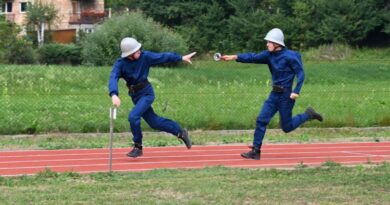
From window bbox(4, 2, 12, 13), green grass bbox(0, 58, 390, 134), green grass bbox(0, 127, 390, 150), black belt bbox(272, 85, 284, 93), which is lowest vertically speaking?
window bbox(4, 2, 12, 13)

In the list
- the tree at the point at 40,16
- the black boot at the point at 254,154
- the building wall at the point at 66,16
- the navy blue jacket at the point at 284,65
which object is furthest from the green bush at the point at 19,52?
the navy blue jacket at the point at 284,65

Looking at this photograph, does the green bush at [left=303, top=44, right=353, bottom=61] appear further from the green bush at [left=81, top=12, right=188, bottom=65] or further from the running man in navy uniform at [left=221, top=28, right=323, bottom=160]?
the running man in navy uniform at [left=221, top=28, right=323, bottom=160]

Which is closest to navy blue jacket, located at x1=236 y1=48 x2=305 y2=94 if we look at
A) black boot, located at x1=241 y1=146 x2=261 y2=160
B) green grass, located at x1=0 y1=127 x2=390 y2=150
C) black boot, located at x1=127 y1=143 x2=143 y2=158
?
black boot, located at x1=241 y1=146 x2=261 y2=160

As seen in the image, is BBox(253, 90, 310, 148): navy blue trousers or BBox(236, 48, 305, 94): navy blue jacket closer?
BBox(236, 48, 305, 94): navy blue jacket

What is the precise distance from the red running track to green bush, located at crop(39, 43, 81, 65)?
42371 mm

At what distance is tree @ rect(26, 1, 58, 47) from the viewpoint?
234 feet

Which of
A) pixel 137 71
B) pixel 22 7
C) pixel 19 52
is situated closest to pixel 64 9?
pixel 22 7

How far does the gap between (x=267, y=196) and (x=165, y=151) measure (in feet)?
17.1

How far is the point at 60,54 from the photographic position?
186ft

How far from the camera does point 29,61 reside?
48.7 metres

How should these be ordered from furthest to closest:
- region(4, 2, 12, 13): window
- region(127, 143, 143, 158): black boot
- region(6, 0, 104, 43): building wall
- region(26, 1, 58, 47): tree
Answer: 1. region(4, 2, 12, 13): window
2. region(6, 0, 104, 43): building wall
3. region(26, 1, 58, 47): tree
4. region(127, 143, 143, 158): black boot

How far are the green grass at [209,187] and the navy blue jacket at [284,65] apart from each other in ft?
5.33

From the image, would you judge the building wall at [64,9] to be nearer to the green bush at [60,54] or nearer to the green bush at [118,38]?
the green bush at [60,54]

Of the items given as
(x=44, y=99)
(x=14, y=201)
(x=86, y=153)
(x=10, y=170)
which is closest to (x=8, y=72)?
(x=44, y=99)
